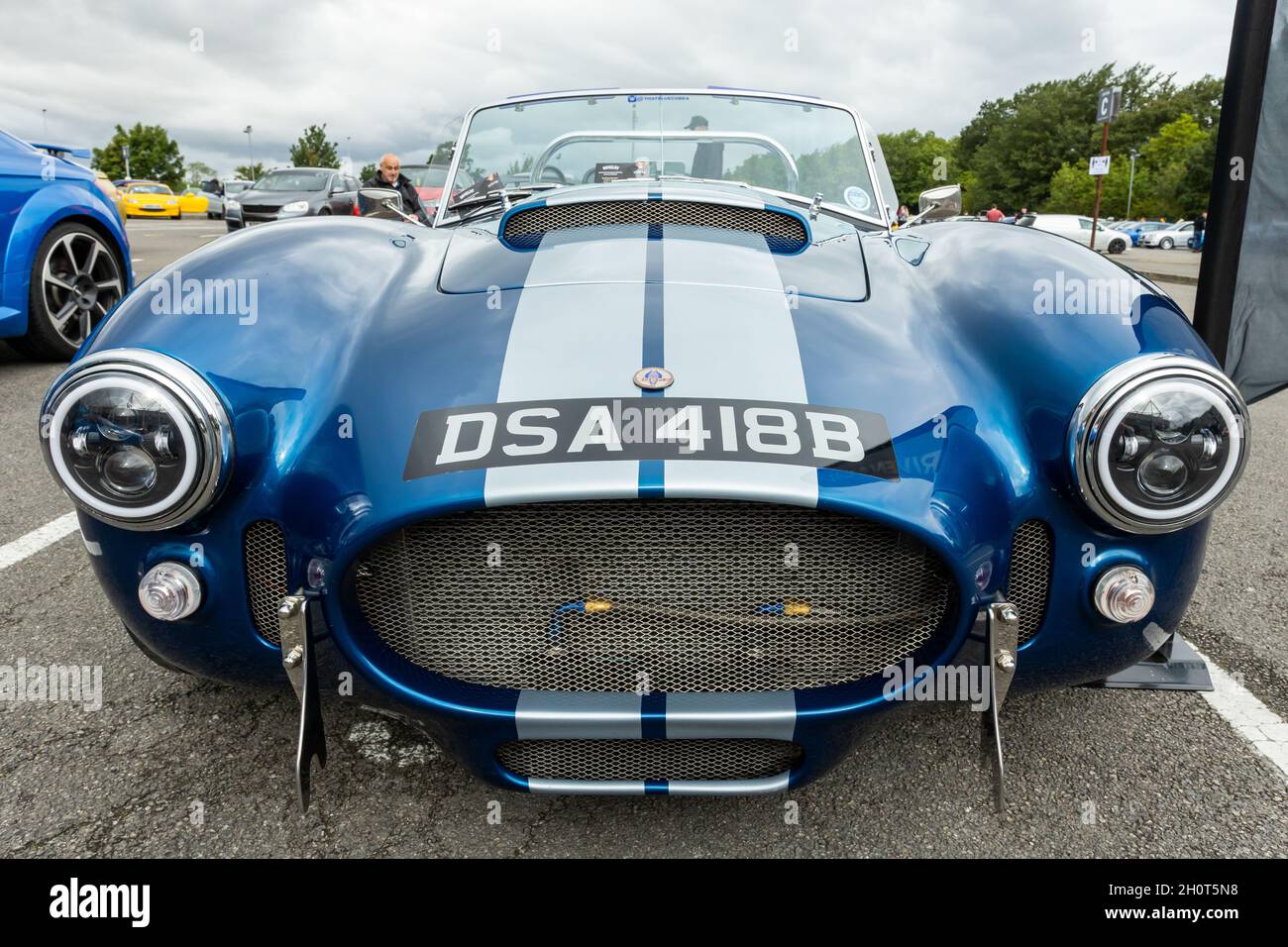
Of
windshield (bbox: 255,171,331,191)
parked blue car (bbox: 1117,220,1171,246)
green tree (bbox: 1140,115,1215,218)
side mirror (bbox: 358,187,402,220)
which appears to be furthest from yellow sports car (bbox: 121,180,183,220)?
green tree (bbox: 1140,115,1215,218)

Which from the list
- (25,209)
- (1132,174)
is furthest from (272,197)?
(1132,174)

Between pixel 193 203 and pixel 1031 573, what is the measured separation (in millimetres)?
39324

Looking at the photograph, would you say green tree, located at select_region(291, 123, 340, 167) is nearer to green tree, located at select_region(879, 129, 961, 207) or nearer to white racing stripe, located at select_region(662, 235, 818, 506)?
green tree, located at select_region(879, 129, 961, 207)

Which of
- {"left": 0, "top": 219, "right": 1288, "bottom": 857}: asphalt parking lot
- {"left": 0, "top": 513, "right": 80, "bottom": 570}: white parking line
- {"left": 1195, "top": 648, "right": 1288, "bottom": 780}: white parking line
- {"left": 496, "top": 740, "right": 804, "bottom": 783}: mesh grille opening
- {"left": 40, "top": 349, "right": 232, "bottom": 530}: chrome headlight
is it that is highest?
{"left": 40, "top": 349, "right": 232, "bottom": 530}: chrome headlight

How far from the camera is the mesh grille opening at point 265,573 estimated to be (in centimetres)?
143

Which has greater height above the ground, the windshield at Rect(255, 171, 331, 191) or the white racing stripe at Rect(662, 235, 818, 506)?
the windshield at Rect(255, 171, 331, 191)

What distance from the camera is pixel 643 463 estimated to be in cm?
125

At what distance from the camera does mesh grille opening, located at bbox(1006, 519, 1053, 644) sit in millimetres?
1423

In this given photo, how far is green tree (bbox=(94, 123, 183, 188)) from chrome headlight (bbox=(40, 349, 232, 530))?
6671 cm

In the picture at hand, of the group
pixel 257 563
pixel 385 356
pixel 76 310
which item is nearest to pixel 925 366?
pixel 385 356

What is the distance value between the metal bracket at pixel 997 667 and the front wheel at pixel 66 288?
4907mm

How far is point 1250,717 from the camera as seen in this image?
1955mm

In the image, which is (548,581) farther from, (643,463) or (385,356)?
(385,356)
